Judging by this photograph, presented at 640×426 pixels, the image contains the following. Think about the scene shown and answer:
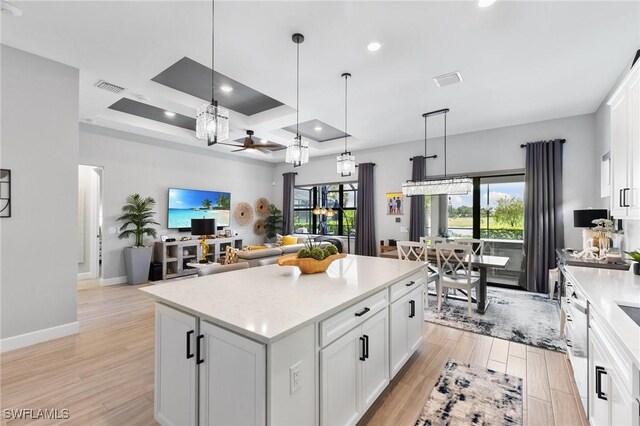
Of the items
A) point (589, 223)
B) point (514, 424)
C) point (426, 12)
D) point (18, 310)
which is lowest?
point (514, 424)

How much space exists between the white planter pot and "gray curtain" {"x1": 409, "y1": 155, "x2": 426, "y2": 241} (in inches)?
215

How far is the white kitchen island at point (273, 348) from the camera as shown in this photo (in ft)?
4.09

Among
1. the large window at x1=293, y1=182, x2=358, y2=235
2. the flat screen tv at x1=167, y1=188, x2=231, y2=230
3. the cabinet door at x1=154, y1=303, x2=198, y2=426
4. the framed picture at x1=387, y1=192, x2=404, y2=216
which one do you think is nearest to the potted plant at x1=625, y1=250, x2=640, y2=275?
the cabinet door at x1=154, y1=303, x2=198, y2=426

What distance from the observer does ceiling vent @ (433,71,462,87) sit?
326 cm

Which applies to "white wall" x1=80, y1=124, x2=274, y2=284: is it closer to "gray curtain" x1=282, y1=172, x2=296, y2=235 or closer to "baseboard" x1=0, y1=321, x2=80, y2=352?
"gray curtain" x1=282, y1=172, x2=296, y2=235

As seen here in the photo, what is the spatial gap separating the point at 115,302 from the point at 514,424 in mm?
5145

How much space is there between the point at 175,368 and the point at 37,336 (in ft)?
8.44

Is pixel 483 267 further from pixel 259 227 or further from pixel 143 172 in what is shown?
pixel 143 172

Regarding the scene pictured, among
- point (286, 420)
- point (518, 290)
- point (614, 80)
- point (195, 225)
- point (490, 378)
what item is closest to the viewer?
point (286, 420)

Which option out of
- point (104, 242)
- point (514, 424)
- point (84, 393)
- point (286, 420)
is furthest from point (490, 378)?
point (104, 242)

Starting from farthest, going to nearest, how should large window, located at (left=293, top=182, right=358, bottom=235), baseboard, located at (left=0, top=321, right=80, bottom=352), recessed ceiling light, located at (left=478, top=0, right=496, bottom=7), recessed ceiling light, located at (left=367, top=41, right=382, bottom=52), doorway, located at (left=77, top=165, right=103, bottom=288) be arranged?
large window, located at (left=293, top=182, right=358, bottom=235), doorway, located at (left=77, top=165, right=103, bottom=288), baseboard, located at (left=0, top=321, right=80, bottom=352), recessed ceiling light, located at (left=367, top=41, right=382, bottom=52), recessed ceiling light, located at (left=478, top=0, right=496, bottom=7)

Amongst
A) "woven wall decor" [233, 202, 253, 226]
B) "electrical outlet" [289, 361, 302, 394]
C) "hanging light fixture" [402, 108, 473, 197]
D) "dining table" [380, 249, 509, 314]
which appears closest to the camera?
"electrical outlet" [289, 361, 302, 394]

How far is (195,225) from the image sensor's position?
20.0 feet

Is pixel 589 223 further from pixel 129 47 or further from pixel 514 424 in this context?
pixel 129 47
